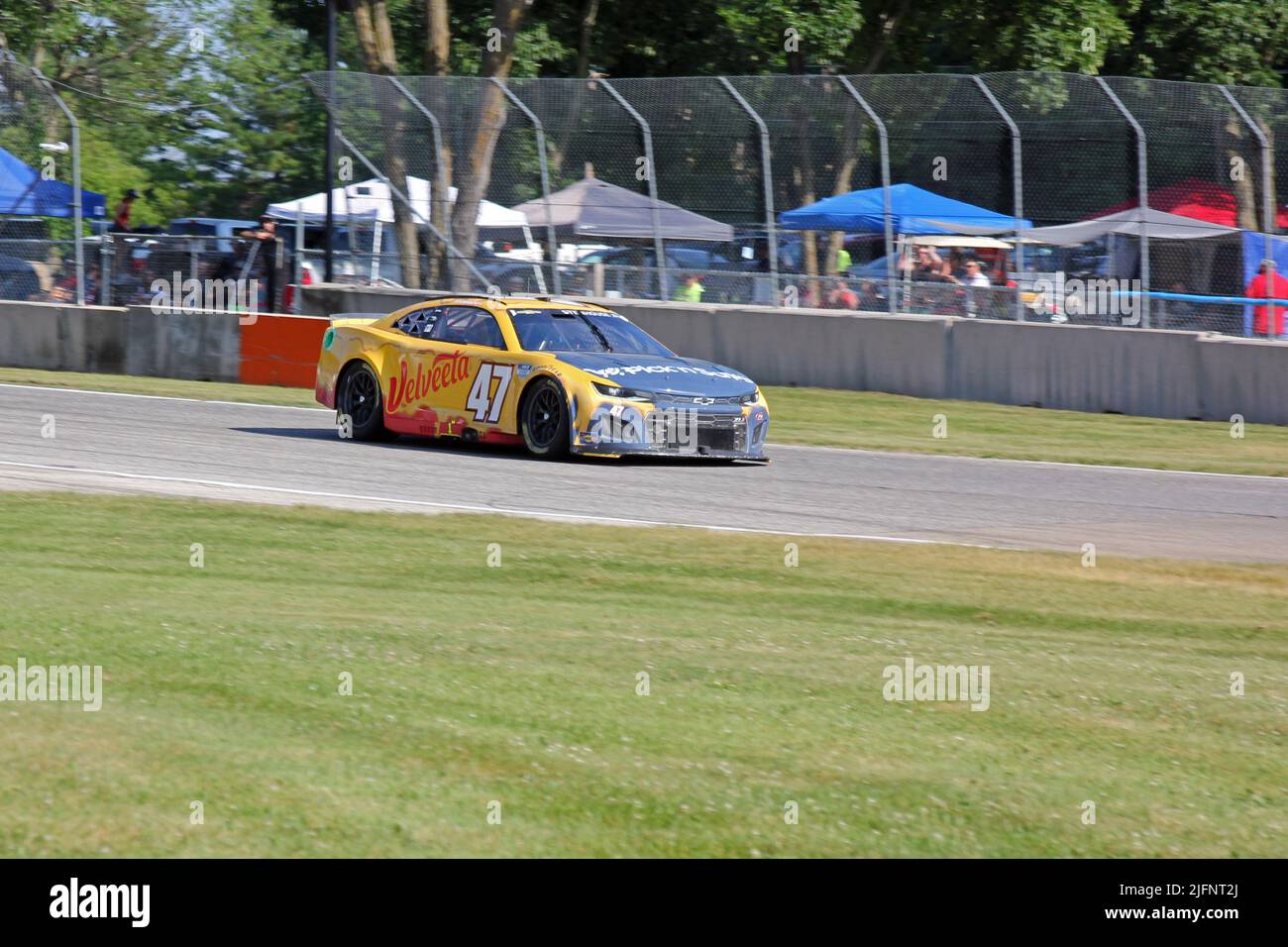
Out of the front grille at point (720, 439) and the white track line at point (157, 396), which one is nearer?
the front grille at point (720, 439)

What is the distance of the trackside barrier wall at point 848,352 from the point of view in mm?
18375

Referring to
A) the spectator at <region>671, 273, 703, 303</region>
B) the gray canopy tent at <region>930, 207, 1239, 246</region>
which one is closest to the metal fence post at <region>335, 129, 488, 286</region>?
the spectator at <region>671, 273, 703, 303</region>

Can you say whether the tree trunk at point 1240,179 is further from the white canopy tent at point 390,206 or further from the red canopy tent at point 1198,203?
the white canopy tent at point 390,206

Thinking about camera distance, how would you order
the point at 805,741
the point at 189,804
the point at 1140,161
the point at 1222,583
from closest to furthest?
the point at 189,804 < the point at 805,741 < the point at 1222,583 < the point at 1140,161

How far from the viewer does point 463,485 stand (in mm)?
12188

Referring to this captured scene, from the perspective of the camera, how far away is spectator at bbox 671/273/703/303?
21609mm

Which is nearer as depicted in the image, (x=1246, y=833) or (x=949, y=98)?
(x=1246, y=833)

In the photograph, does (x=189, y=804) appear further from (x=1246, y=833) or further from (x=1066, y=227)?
(x=1066, y=227)

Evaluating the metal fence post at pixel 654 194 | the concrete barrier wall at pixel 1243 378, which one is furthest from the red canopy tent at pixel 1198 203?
the metal fence post at pixel 654 194

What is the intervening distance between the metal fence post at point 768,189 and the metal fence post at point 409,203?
13.1ft

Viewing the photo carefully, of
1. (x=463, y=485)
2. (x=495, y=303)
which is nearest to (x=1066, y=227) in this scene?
(x=495, y=303)

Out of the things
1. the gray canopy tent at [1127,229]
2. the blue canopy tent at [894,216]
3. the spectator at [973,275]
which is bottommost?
the spectator at [973,275]

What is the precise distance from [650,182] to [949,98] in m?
3.84

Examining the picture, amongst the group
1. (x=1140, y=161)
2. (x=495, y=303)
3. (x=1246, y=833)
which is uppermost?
Result: (x=1140, y=161)
